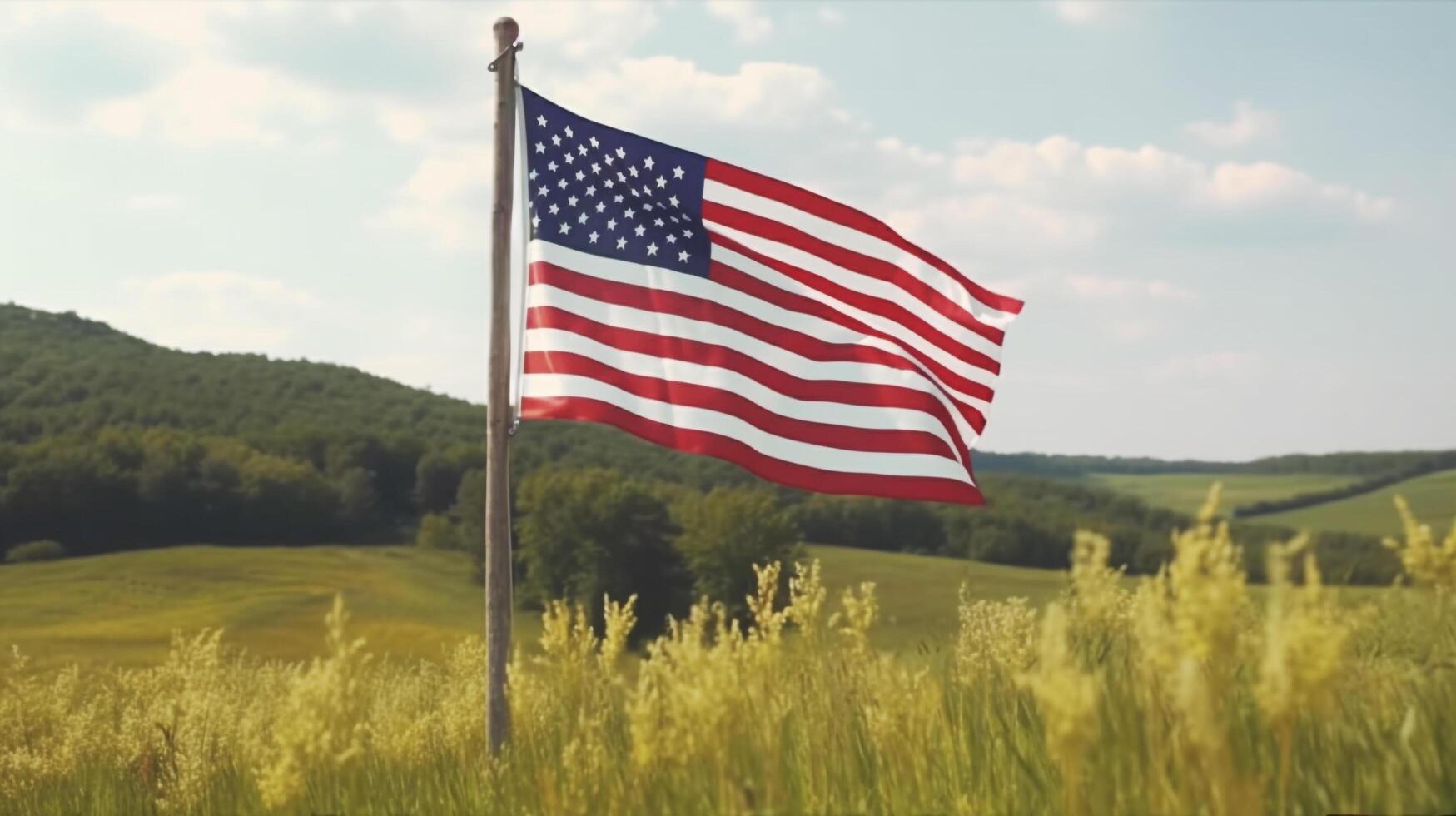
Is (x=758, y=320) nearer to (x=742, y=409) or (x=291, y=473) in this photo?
(x=742, y=409)

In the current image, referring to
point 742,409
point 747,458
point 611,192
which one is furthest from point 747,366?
point 611,192

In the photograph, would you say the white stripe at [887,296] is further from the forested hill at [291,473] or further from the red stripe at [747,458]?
the forested hill at [291,473]

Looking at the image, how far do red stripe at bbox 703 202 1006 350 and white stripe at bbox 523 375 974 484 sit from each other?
110 cm

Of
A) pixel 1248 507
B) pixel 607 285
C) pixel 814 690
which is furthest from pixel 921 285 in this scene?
pixel 1248 507

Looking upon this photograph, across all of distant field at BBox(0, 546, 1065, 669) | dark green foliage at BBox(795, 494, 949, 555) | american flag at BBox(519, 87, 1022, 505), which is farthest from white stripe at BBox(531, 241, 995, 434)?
dark green foliage at BBox(795, 494, 949, 555)

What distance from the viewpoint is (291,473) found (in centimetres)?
10344

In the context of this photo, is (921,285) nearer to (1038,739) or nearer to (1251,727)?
(1038,739)

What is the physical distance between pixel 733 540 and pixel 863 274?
64820 mm

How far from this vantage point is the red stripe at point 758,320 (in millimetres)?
9492

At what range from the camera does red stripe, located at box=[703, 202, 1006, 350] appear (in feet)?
32.7

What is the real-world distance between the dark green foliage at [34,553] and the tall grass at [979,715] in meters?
78.2

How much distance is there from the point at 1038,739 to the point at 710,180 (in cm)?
544

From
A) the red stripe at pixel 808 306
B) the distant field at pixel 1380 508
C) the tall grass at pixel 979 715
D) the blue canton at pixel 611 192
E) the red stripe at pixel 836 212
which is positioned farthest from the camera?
A: the distant field at pixel 1380 508

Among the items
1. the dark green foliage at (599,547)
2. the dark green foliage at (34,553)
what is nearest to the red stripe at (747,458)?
the dark green foliage at (599,547)
